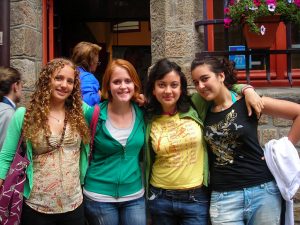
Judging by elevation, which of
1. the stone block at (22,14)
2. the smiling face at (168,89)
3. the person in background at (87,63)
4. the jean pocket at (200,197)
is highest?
the stone block at (22,14)

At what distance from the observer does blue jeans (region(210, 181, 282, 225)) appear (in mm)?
2475

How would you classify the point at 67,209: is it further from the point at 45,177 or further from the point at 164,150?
the point at 164,150

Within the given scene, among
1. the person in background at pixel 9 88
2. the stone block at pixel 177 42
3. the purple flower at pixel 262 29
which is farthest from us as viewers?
the stone block at pixel 177 42

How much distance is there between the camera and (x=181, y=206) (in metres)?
2.60

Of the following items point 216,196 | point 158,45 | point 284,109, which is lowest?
point 216,196

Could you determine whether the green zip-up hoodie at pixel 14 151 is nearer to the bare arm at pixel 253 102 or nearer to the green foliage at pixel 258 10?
the bare arm at pixel 253 102

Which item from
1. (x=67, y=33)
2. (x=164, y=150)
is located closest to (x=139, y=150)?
(x=164, y=150)

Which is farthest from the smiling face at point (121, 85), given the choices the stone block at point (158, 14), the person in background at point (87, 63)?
the stone block at point (158, 14)

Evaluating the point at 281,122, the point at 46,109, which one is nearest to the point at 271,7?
the point at 281,122

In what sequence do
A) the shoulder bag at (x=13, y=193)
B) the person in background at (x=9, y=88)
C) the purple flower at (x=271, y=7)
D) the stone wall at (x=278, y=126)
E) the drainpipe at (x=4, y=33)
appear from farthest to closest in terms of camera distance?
the drainpipe at (x=4, y=33) → the stone wall at (x=278, y=126) → the purple flower at (x=271, y=7) → the person in background at (x=9, y=88) → the shoulder bag at (x=13, y=193)

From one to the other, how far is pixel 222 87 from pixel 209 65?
6.4 inches

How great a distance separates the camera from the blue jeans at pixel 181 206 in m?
2.60

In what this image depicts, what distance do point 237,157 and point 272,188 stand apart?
28 cm

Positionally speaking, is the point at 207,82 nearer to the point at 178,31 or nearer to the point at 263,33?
the point at 263,33
